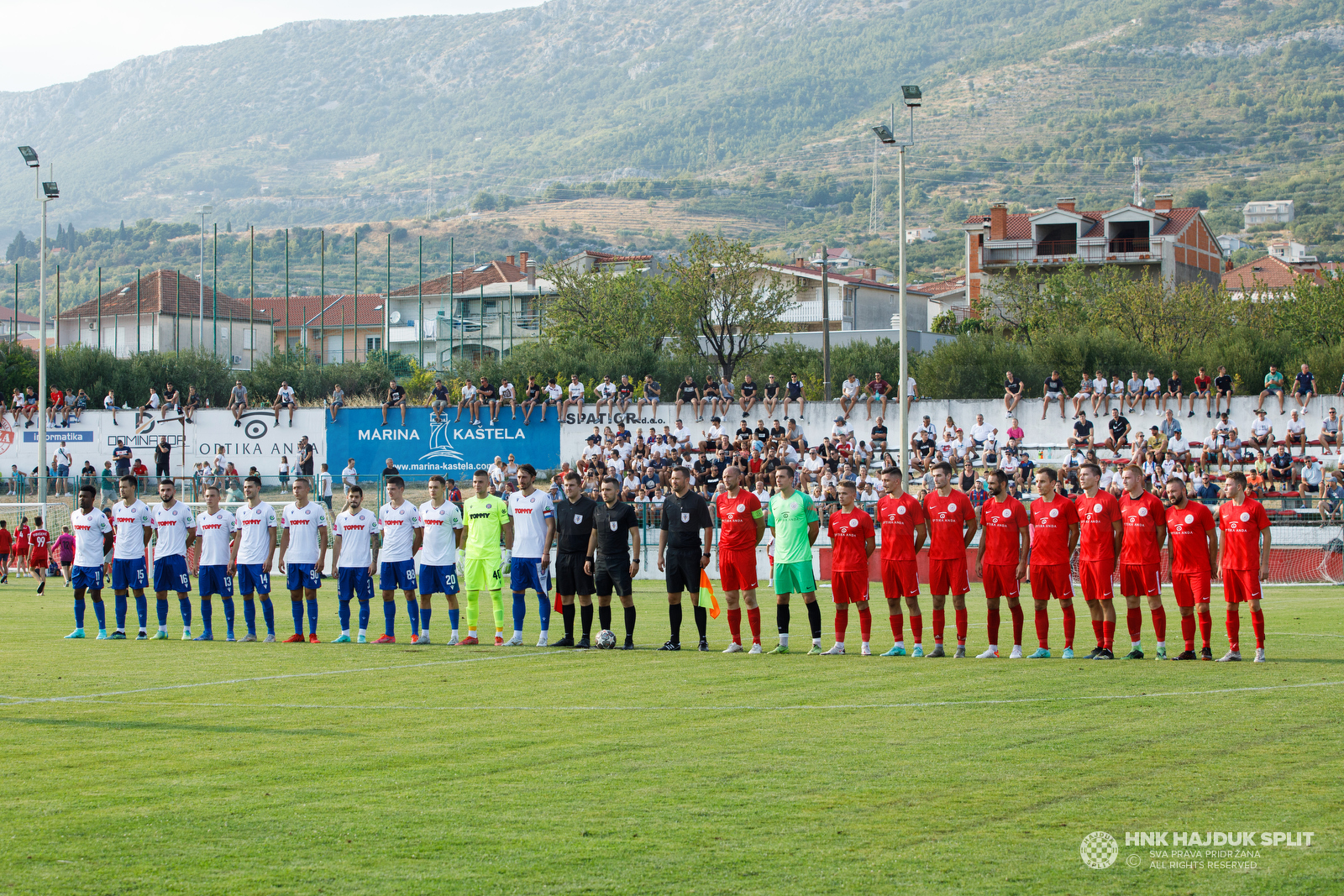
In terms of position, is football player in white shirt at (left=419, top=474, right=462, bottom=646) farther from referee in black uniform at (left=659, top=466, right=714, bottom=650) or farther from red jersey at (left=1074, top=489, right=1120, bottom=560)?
red jersey at (left=1074, top=489, right=1120, bottom=560)

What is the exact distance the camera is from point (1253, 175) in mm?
162625

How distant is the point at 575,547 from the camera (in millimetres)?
14211

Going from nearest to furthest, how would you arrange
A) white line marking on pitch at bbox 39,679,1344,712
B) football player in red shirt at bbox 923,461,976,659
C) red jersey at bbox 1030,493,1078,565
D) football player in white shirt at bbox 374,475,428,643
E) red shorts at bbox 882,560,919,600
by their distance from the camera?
white line marking on pitch at bbox 39,679,1344,712 → red jersey at bbox 1030,493,1078,565 → football player in red shirt at bbox 923,461,976,659 → red shorts at bbox 882,560,919,600 → football player in white shirt at bbox 374,475,428,643

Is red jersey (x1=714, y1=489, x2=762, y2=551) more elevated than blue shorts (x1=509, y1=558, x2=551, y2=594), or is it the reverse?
red jersey (x1=714, y1=489, x2=762, y2=551)

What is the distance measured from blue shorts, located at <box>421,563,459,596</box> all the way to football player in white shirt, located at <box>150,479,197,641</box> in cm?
312

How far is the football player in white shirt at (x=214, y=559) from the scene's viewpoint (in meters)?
15.7

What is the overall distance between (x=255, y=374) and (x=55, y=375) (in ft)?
24.3

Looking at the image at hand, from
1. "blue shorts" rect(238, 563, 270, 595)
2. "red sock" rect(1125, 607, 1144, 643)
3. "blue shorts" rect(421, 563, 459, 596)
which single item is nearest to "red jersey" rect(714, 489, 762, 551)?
"blue shorts" rect(421, 563, 459, 596)

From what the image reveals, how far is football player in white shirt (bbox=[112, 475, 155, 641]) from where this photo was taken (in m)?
15.9

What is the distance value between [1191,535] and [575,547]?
6357 millimetres

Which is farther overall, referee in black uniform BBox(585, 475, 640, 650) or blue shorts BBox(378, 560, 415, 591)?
blue shorts BBox(378, 560, 415, 591)

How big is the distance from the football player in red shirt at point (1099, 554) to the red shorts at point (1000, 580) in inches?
26.0

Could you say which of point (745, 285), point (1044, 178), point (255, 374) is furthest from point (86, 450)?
point (1044, 178)

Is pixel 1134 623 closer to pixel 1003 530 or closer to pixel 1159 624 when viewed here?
pixel 1159 624
